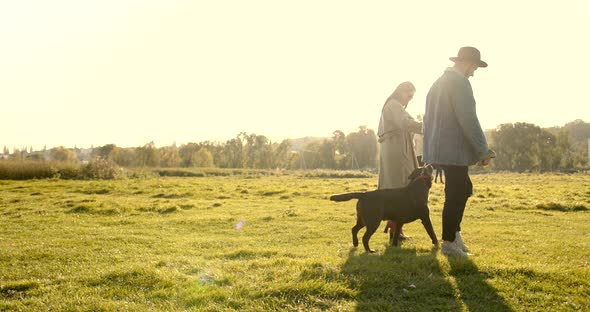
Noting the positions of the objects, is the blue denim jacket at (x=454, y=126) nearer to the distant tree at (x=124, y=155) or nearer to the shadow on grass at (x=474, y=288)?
the shadow on grass at (x=474, y=288)

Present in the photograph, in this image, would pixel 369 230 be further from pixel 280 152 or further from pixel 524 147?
pixel 280 152

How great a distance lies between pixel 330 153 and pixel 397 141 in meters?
94.1

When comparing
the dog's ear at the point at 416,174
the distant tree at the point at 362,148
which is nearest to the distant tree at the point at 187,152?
the distant tree at the point at 362,148

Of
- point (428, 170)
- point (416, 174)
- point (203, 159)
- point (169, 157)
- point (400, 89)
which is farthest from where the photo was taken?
point (203, 159)

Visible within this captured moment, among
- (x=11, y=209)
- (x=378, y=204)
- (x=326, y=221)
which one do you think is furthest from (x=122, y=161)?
(x=378, y=204)

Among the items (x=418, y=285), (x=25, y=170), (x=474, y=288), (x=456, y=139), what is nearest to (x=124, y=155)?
(x=25, y=170)

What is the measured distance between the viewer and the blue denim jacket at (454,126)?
6.50 m

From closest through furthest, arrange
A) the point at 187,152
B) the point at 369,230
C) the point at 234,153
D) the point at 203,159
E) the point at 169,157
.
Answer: the point at 369,230 < the point at 169,157 < the point at 203,159 < the point at 234,153 < the point at 187,152

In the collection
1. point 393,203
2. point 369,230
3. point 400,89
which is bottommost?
point 369,230

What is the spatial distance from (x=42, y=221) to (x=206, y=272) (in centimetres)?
968

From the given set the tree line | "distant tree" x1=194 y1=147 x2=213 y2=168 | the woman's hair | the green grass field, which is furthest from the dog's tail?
"distant tree" x1=194 y1=147 x2=213 y2=168

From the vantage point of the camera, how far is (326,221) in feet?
41.4

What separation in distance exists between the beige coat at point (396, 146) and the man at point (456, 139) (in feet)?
3.67

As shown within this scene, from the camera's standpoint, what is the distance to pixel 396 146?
27.0ft
